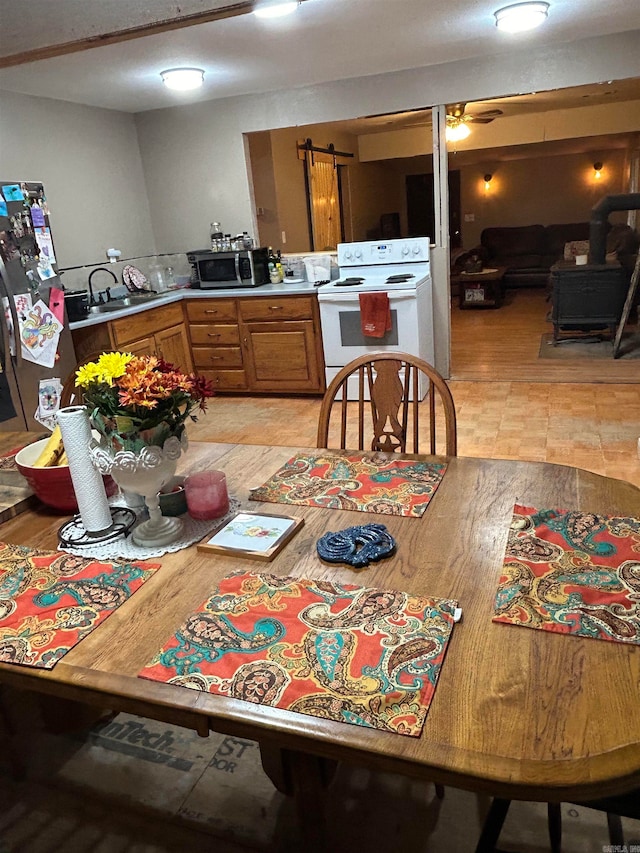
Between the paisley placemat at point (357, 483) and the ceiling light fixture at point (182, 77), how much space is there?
10.4 feet

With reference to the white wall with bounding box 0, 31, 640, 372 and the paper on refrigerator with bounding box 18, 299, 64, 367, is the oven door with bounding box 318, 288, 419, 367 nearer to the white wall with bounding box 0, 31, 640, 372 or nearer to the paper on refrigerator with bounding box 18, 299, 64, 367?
the white wall with bounding box 0, 31, 640, 372

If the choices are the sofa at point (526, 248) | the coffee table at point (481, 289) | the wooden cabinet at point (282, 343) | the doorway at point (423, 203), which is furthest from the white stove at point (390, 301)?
the doorway at point (423, 203)

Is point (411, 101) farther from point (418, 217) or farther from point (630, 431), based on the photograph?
point (418, 217)

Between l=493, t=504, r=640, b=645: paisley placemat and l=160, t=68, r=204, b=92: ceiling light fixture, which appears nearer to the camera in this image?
l=493, t=504, r=640, b=645: paisley placemat

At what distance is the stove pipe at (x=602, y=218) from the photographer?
582cm

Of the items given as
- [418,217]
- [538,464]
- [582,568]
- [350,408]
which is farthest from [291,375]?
[418,217]

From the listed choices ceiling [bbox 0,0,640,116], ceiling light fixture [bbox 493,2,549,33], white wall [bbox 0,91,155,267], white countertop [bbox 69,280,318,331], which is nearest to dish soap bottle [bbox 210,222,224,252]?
white countertop [bbox 69,280,318,331]

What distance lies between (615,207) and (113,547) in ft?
19.6

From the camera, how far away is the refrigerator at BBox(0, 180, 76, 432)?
3.38 meters

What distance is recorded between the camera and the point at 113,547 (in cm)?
130

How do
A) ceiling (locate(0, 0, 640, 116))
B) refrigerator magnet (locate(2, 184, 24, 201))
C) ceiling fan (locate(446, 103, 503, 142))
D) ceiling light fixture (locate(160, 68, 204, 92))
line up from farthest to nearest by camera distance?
1. ceiling fan (locate(446, 103, 503, 142))
2. ceiling light fixture (locate(160, 68, 204, 92))
3. refrigerator magnet (locate(2, 184, 24, 201))
4. ceiling (locate(0, 0, 640, 116))

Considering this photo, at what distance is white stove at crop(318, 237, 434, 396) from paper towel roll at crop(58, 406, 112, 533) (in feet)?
10.4

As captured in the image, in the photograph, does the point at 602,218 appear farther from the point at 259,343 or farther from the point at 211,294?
the point at 211,294

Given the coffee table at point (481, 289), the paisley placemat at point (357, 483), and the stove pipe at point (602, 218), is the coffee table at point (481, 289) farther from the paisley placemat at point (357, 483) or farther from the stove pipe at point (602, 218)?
the paisley placemat at point (357, 483)
